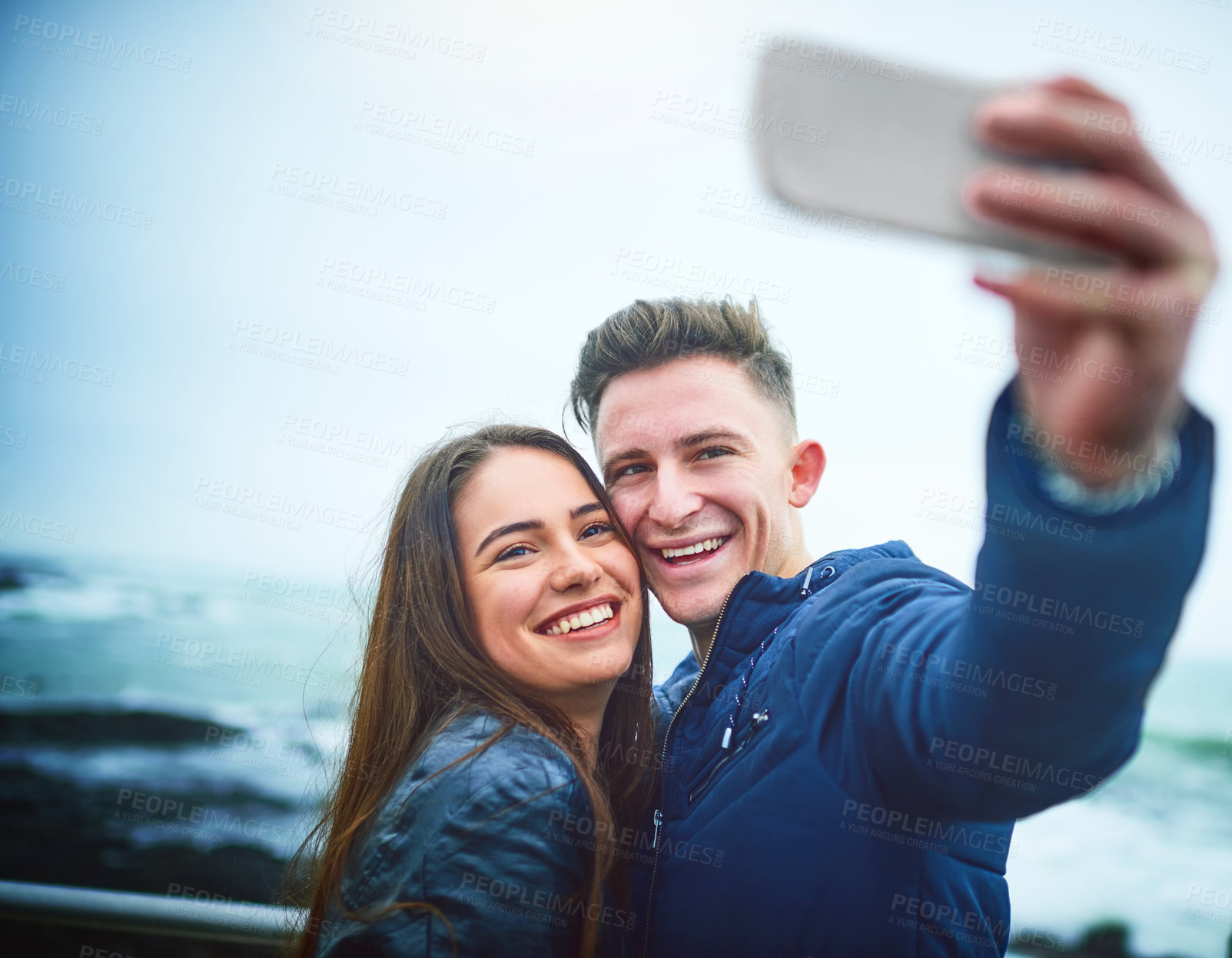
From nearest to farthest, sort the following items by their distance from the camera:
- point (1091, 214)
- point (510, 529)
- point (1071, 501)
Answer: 1. point (1091, 214)
2. point (1071, 501)
3. point (510, 529)

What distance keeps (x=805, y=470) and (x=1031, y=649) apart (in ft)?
5.00

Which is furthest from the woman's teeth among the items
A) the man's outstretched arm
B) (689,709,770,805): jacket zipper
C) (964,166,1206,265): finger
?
(964,166,1206,265): finger

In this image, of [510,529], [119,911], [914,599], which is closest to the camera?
[914,599]

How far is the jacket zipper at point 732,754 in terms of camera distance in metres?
1.58

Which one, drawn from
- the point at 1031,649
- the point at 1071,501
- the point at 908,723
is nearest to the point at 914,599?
the point at 908,723

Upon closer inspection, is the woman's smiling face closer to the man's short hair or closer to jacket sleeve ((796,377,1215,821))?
the man's short hair

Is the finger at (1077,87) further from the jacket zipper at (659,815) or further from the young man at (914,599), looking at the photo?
the jacket zipper at (659,815)

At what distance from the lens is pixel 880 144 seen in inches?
32.3

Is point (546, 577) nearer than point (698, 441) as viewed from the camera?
Yes

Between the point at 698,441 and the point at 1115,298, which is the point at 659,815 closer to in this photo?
the point at 698,441

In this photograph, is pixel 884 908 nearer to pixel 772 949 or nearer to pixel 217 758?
pixel 772 949

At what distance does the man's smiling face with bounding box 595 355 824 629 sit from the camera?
2145 mm

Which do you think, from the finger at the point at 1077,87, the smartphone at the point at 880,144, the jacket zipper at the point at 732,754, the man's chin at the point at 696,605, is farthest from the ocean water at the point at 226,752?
the finger at the point at 1077,87

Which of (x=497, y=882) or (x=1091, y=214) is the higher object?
(x=1091, y=214)
